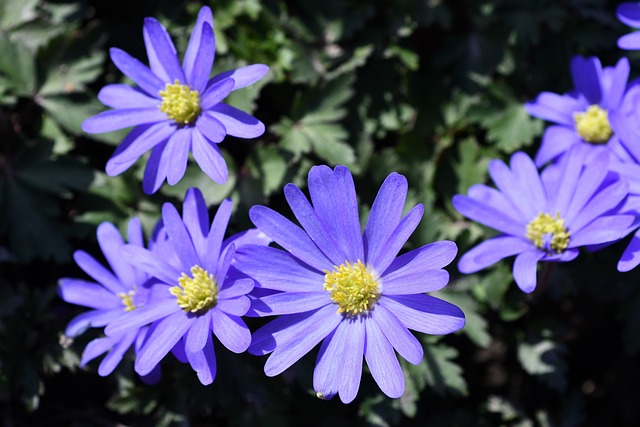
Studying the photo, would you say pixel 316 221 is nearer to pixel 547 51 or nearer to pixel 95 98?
pixel 95 98

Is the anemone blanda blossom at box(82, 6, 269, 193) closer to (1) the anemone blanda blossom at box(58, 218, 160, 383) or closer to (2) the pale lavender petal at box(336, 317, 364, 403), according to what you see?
(1) the anemone blanda blossom at box(58, 218, 160, 383)

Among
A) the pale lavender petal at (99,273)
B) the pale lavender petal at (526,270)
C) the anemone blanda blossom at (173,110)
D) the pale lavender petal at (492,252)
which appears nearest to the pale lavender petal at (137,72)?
the anemone blanda blossom at (173,110)

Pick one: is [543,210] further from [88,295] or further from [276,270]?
[88,295]

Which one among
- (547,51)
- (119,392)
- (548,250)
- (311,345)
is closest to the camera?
(311,345)

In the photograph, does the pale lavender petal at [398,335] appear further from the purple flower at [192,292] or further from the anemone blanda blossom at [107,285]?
the anemone blanda blossom at [107,285]

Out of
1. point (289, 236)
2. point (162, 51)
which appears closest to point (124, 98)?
point (162, 51)

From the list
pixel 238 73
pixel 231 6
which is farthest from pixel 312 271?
pixel 231 6

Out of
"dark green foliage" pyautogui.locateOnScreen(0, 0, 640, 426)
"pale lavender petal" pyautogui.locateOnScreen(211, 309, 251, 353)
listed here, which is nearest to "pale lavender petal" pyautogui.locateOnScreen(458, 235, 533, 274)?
"dark green foliage" pyautogui.locateOnScreen(0, 0, 640, 426)
